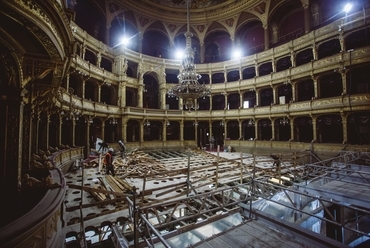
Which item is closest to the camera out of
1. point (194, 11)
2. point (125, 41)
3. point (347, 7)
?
point (347, 7)

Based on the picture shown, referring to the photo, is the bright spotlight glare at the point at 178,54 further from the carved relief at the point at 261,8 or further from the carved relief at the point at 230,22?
the carved relief at the point at 261,8

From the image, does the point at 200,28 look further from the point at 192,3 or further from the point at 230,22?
the point at 230,22

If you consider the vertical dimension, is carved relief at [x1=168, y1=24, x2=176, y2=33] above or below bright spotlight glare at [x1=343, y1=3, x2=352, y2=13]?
above

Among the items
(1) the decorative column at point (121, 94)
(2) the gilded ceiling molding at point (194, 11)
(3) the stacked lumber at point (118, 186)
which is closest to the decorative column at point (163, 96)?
(1) the decorative column at point (121, 94)

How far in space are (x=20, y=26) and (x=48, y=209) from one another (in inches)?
124

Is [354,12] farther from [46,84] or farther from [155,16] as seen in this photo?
[46,84]

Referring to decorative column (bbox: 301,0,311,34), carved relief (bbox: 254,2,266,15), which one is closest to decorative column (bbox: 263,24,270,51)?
carved relief (bbox: 254,2,266,15)

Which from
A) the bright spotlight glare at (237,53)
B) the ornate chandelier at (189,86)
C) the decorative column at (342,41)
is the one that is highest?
the bright spotlight glare at (237,53)

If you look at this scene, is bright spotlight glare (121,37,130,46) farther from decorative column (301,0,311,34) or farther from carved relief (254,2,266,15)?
decorative column (301,0,311,34)

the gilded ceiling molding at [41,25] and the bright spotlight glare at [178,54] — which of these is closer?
the gilded ceiling molding at [41,25]

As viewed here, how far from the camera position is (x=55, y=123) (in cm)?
1391

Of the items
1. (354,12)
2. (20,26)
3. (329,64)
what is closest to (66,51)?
(20,26)

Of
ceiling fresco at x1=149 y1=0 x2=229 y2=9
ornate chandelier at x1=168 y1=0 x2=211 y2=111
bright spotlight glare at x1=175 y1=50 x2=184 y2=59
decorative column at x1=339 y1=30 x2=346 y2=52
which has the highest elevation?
ceiling fresco at x1=149 y1=0 x2=229 y2=9

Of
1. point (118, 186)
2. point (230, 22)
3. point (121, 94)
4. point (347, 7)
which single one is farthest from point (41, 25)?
point (230, 22)
